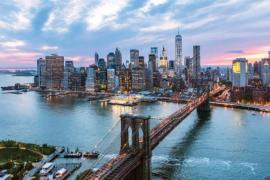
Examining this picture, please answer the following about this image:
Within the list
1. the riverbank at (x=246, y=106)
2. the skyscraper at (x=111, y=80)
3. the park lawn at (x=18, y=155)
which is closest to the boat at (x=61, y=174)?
the park lawn at (x=18, y=155)

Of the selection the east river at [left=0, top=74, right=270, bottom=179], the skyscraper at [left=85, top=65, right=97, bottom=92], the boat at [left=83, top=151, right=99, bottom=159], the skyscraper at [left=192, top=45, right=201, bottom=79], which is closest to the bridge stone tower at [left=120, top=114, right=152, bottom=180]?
the east river at [left=0, top=74, right=270, bottom=179]

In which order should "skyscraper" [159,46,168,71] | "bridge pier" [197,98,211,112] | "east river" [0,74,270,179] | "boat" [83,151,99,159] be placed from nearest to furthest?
"east river" [0,74,270,179], "boat" [83,151,99,159], "bridge pier" [197,98,211,112], "skyscraper" [159,46,168,71]

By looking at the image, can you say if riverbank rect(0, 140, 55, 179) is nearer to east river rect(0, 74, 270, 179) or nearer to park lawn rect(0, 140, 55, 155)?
park lawn rect(0, 140, 55, 155)

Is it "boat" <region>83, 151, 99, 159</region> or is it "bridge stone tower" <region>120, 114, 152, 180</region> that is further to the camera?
"boat" <region>83, 151, 99, 159</region>

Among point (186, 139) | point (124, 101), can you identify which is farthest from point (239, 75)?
point (186, 139)

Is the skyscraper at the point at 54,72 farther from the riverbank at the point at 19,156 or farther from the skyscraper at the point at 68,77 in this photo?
the riverbank at the point at 19,156
